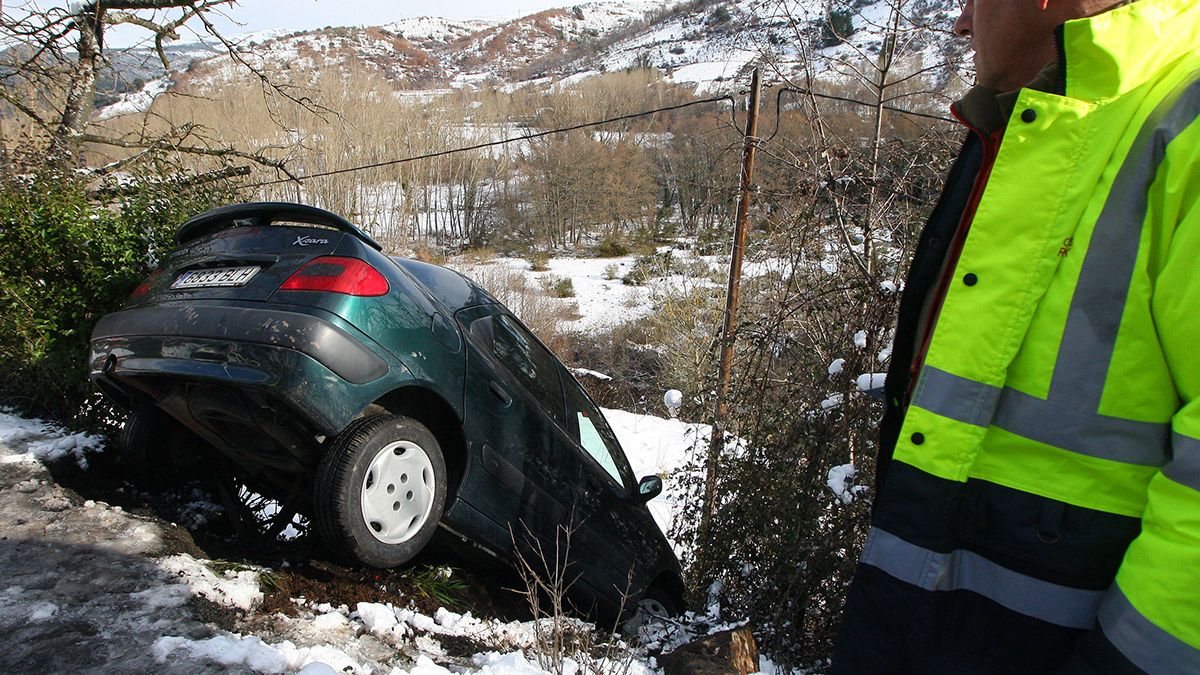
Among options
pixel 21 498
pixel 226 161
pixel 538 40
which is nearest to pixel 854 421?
pixel 21 498

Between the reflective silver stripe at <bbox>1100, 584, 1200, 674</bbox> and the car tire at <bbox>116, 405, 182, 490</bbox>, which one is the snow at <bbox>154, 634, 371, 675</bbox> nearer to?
the car tire at <bbox>116, 405, 182, 490</bbox>

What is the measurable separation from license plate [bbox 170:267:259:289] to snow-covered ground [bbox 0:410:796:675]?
1.19m

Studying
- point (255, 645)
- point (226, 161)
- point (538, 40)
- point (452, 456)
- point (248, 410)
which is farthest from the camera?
point (538, 40)

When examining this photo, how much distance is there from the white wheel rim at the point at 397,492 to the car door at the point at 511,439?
0.20 m

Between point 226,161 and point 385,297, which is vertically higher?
point 226,161

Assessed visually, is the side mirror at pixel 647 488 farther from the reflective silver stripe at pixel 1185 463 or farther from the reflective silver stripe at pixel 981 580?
the reflective silver stripe at pixel 1185 463

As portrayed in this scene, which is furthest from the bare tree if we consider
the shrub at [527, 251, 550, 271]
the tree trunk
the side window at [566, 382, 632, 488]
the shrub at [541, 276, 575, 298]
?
the shrub at [527, 251, 550, 271]

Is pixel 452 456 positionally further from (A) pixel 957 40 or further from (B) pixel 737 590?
(A) pixel 957 40

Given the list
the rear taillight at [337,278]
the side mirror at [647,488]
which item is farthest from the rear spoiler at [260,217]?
the side mirror at [647,488]

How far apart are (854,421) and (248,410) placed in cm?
298

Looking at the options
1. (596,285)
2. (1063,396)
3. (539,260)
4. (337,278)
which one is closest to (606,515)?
(337,278)

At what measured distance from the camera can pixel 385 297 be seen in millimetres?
2672

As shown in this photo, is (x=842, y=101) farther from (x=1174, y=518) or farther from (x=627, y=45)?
(x=627, y=45)

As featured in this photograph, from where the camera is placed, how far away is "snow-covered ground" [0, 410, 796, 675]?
230 centimetres
